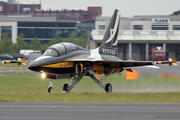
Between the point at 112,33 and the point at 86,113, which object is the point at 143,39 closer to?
the point at 112,33

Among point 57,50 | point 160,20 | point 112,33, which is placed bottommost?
point 57,50

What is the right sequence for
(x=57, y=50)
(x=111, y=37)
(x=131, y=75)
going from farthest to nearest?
(x=131, y=75)
(x=111, y=37)
(x=57, y=50)

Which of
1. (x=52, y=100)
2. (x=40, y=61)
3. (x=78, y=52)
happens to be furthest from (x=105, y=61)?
(x=52, y=100)

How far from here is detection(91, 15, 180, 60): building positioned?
356ft

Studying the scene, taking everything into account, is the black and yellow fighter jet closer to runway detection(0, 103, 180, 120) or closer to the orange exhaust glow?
the orange exhaust glow

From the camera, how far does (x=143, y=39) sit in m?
107

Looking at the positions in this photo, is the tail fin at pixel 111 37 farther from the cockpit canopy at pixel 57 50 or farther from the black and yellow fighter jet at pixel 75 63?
the cockpit canopy at pixel 57 50

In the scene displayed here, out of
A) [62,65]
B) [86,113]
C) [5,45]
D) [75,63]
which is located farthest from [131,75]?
[5,45]

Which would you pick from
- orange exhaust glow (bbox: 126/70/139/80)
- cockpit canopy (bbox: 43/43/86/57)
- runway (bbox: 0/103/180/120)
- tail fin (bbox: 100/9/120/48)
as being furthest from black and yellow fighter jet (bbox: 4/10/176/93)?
runway (bbox: 0/103/180/120)

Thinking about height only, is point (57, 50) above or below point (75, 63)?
above

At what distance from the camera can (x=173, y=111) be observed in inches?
612

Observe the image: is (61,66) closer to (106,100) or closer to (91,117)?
(106,100)

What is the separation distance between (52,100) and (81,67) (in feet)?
16.5

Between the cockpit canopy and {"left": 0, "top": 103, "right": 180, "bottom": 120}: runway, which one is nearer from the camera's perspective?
{"left": 0, "top": 103, "right": 180, "bottom": 120}: runway
